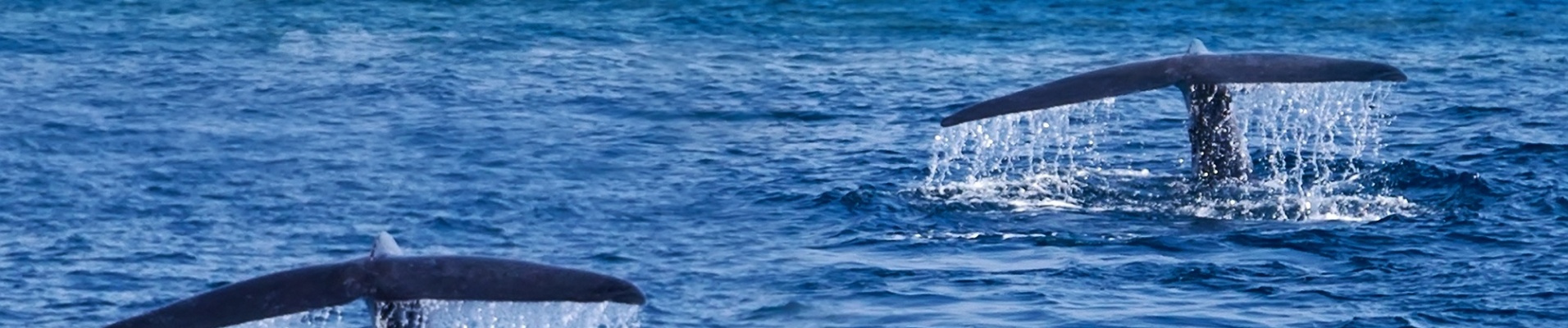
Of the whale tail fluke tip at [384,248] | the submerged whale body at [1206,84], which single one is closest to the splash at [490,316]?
the whale tail fluke tip at [384,248]

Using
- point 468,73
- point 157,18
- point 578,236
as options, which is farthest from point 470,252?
point 157,18

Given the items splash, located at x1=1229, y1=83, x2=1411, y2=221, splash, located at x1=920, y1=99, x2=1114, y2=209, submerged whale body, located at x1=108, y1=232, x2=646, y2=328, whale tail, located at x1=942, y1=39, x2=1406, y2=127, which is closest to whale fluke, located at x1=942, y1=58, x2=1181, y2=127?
whale tail, located at x1=942, y1=39, x2=1406, y2=127

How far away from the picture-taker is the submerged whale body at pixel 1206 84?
17.1 meters

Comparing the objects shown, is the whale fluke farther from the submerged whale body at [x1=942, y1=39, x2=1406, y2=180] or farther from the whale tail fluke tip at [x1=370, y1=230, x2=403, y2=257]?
the whale tail fluke tip at [x1=370, y1=230, x2=403, y2=257]

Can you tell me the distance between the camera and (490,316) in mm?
14086

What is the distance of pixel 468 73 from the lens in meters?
29.9

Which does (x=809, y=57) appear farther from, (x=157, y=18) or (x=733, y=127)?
(x=157, y=18)

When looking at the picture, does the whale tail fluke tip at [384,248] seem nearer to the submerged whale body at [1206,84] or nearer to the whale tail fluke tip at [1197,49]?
the submerged whale body at [1206,84]

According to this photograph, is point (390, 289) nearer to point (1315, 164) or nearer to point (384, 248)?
Answer: point (384, 248)

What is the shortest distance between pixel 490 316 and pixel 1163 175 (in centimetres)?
814

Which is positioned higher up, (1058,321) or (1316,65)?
(1316,65)

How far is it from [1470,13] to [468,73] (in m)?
15.3

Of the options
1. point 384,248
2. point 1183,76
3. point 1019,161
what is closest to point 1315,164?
point 1019,161

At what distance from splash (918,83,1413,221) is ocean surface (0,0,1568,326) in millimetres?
64
